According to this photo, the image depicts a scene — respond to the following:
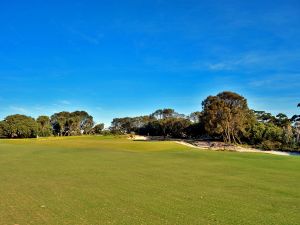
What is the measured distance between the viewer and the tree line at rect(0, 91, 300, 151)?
8369 centimetres

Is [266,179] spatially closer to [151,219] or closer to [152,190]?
[152,190]

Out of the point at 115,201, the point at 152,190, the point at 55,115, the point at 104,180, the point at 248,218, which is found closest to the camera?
the point at 248,218

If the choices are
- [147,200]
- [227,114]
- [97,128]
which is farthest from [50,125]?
[147,200]

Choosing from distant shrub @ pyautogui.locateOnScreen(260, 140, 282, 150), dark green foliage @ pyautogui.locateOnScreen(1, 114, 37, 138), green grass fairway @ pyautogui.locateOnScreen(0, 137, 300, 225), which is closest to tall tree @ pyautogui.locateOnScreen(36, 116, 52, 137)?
dark green foliage @ pyautogui.locateOnScreen(1, 114, 37, 138)

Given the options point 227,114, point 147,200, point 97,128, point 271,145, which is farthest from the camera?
point 97,128

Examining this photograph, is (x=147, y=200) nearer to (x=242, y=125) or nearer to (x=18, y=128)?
(x=242, y=125)

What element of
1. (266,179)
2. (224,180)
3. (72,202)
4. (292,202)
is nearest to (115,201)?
(72,202)

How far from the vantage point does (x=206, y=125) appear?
91.4 metres

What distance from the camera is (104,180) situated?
18250mm

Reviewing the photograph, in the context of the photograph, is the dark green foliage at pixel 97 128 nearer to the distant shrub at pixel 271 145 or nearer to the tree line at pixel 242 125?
the tree line at pixel 242 125

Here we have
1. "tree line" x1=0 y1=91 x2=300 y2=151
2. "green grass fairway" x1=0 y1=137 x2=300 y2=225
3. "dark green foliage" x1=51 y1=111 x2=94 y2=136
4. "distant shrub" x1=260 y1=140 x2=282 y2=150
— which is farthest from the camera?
"dark green foliage" x1=51 y1=111 x2=94 y2=136

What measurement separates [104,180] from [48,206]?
21.4ft

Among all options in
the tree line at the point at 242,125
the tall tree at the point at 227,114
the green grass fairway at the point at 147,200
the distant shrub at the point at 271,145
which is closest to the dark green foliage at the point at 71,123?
the tree line at the point at 242,125

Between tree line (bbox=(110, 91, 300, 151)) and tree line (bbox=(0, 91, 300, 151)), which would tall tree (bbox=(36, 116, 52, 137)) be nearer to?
tree line (bbox=(0, 91, 300, 151))
